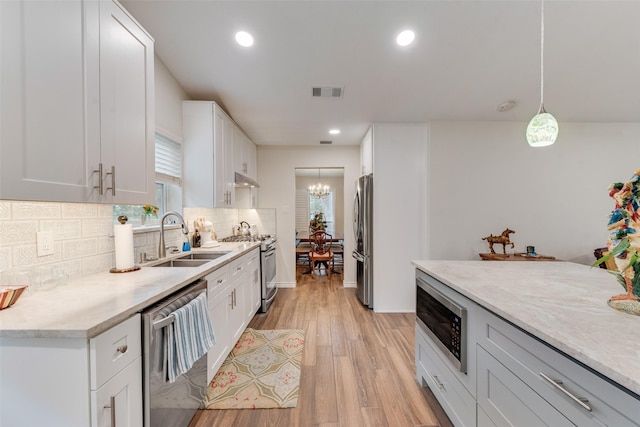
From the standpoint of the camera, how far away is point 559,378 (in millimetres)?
828

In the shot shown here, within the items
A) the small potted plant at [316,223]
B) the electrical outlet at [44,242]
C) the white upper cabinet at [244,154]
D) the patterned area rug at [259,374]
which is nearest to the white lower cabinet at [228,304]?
the patterned area rug at [259,374]

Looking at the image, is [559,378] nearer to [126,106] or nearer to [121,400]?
[121,400]

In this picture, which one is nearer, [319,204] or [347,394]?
[347,394]

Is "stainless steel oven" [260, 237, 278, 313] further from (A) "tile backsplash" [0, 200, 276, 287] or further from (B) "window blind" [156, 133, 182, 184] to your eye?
(A) "tile backsplash" [0, 200, 276, 287]

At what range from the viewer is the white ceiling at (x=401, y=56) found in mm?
1795

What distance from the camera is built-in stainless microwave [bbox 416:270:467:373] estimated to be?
1.36 metres

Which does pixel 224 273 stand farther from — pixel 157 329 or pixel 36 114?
pixel 36 114

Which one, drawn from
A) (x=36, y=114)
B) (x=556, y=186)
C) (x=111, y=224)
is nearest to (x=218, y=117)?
(x=111, y=224)

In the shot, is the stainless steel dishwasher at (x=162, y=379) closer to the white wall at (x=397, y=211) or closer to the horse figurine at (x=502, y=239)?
the white wall at (x=397, y=211)

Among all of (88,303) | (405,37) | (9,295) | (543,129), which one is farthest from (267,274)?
(543,129)

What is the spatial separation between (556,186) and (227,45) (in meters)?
4.30

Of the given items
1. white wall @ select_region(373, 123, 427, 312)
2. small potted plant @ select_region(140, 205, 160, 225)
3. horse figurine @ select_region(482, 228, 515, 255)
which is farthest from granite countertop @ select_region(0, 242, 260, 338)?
horse figurine @ select_region(482, 228, 515, 255)

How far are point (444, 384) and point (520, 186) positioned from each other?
3003 millimetres

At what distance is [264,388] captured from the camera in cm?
193
